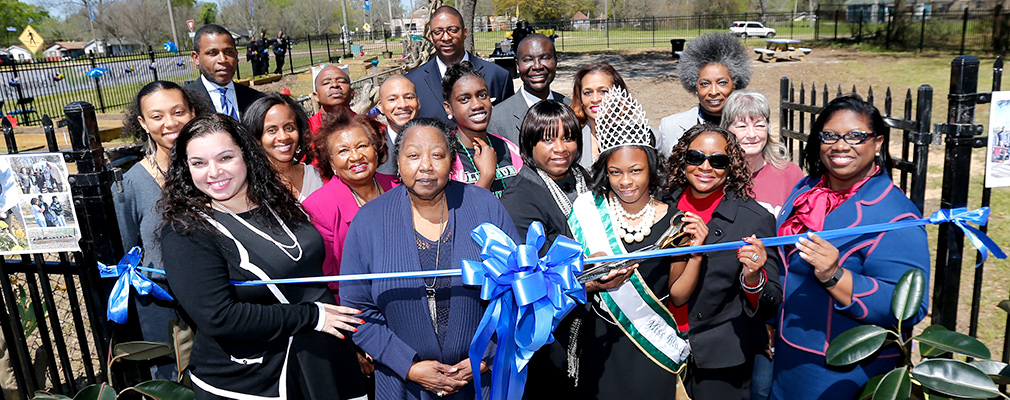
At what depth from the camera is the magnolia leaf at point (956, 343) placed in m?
2.32

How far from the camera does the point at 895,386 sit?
7.44ft

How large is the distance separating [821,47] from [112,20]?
68.1 m

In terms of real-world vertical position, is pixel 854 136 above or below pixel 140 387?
above

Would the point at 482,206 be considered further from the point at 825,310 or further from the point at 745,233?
the point at 825,310

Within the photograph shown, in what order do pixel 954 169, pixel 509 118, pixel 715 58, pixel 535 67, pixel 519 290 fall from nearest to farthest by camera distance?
pixel 519 290, pixel 954 169, pixel 715 58, pixel 509 118, pixel 535 67

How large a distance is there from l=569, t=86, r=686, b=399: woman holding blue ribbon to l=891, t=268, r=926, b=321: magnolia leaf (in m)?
0.87

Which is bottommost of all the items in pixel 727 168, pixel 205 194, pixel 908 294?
pixel 908 294

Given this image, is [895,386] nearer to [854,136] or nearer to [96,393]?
[854,136]

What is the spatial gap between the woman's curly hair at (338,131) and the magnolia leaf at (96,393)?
1.53 metres

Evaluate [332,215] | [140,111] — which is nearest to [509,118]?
[332,215]

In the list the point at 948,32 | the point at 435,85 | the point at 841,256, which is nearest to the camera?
the point at 841,256

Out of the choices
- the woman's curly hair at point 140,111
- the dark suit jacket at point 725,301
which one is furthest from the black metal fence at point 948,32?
the woman's curly hair at point 140,111

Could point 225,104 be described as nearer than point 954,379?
No

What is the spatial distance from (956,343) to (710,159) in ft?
3.95
